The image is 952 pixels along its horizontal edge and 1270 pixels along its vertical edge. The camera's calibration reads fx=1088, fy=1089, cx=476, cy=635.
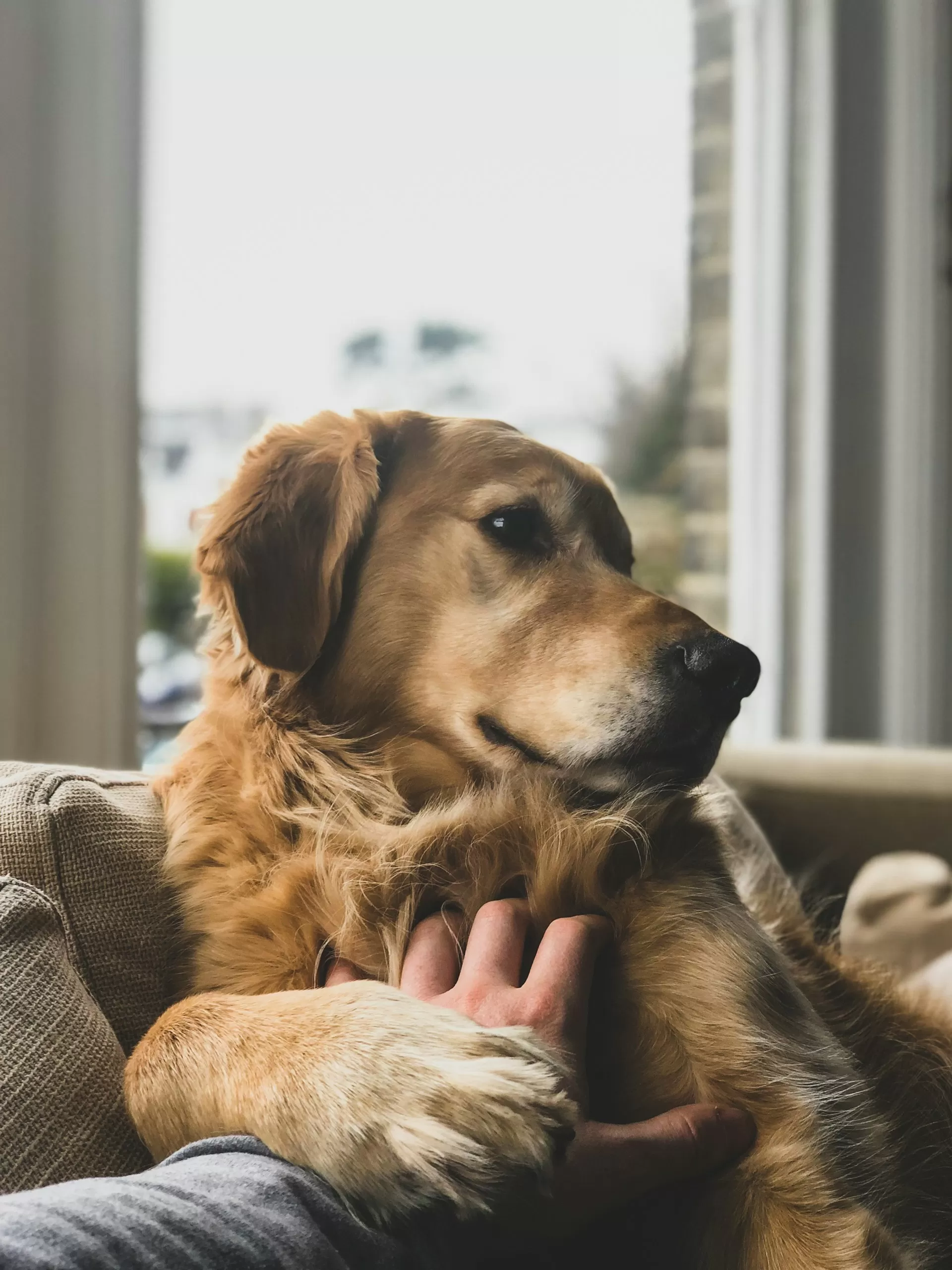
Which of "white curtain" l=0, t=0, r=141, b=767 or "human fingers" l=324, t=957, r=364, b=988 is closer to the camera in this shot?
"human fingers" l=324, t=957, r=364, b=988

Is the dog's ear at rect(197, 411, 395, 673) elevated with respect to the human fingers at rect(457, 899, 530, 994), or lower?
elevated

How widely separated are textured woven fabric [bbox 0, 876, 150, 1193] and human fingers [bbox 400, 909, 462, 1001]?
231 millimetres

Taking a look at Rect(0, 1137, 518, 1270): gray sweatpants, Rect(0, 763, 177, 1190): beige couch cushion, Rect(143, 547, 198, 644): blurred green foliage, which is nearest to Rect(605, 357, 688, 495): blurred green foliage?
Rect(143, 547, 198, 644): blurred green foliage

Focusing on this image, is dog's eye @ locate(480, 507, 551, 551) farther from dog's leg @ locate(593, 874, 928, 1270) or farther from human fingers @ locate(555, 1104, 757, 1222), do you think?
human fingers @ locate(555, 1104, 757, 1222)

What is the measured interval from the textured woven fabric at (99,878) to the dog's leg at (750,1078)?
1.27 feet

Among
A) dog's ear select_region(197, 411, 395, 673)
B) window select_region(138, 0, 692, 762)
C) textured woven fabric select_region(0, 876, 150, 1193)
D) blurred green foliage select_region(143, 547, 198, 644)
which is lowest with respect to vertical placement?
textured woven fabric select_region(0, 876, 150, 1193)

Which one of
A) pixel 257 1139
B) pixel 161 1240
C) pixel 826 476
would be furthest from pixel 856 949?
pixel 826 476

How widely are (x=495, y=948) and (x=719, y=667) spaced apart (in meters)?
0.32

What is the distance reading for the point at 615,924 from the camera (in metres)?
0.90

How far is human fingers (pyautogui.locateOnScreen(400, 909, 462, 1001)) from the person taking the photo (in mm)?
852

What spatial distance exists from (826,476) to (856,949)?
7.41 ft

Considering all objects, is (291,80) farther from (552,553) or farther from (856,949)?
(856,949)

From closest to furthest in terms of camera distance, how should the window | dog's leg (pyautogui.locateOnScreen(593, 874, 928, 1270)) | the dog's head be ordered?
dog's leg (pyautogui.locateOnScreen(593, 874, 928, 1270)), the dog's head, the window

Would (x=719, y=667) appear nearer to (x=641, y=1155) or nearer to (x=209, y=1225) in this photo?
(x=641, y=1155)
